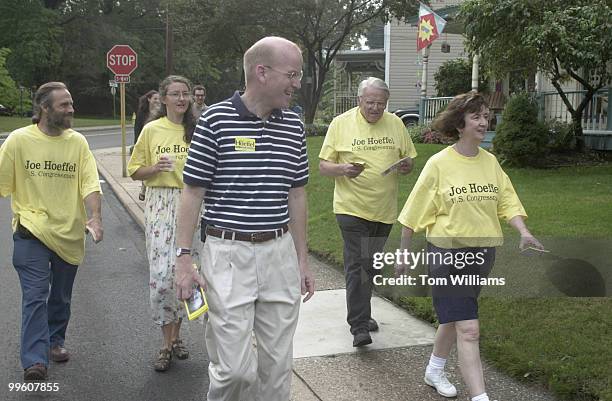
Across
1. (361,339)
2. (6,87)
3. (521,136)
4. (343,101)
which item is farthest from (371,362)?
(6,87)

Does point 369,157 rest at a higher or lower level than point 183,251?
higher

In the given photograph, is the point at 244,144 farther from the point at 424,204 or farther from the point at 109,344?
the point at 109,344

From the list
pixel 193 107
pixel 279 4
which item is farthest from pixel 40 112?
pixel 279 4

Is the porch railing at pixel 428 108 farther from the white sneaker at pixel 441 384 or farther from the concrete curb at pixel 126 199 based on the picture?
the white sneaker at pixel 441 384

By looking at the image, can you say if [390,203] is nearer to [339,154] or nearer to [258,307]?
[339,154]

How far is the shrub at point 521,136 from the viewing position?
12.9 m

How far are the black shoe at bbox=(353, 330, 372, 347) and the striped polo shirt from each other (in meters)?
1.87

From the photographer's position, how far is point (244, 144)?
315cm

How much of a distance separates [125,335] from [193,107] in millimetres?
1828

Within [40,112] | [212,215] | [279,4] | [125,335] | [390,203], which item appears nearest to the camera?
[212,215]

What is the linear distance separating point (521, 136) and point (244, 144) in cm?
1079

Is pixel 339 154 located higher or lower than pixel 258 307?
higher

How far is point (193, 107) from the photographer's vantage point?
5047mm

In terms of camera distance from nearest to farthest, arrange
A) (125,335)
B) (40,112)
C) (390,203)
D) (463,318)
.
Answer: (463,318), (40,112), (390,203), (125,335)
